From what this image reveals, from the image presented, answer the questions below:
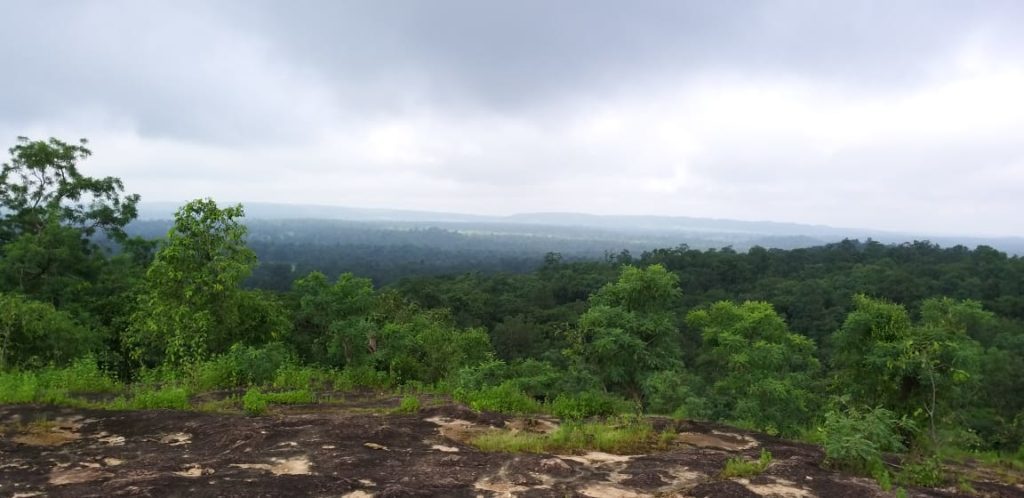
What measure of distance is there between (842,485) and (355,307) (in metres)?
12.3

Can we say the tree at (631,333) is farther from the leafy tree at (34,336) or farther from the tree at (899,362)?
the leafy tree at (34,336)

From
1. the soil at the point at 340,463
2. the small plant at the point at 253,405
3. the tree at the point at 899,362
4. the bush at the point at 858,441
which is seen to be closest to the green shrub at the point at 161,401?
the soil at the point at 340,463

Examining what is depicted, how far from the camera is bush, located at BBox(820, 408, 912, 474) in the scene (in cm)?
620

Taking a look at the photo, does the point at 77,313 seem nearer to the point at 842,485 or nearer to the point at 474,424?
the point at 474,424

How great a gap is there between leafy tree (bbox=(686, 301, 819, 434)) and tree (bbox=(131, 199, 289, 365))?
35.2ft

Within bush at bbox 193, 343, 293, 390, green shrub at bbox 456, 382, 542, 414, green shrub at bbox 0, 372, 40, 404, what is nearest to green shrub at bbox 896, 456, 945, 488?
green shrub at bbox 456, 382, 542, 414

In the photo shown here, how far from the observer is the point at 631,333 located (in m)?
12.7

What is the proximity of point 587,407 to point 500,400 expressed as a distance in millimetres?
1363

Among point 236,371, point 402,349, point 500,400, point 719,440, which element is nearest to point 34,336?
point 236,371

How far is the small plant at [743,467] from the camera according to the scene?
5910mm

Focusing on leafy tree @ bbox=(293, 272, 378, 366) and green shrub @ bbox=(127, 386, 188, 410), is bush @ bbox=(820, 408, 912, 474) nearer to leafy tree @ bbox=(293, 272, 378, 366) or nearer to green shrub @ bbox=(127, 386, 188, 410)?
green shrub @ bbox=(127, 386, 188, 410)

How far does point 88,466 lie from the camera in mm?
5594

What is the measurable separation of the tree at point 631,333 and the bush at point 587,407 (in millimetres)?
3119

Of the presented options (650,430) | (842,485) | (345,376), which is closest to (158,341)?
(345,376)
